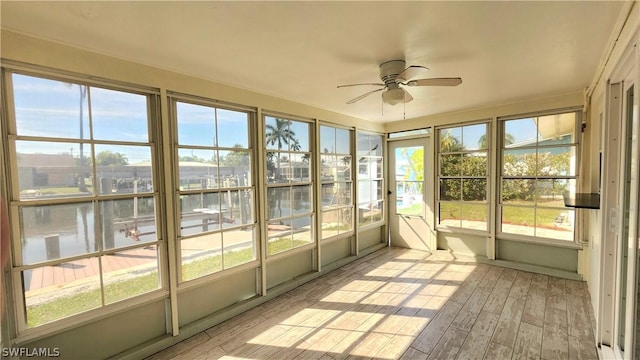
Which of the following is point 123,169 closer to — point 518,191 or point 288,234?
point 288,234

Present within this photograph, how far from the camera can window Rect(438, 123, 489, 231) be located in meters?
4.12

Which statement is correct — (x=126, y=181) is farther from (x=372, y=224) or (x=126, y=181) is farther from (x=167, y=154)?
(x=372, y=224)

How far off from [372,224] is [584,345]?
2.98 meters

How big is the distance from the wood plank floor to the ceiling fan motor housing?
2245mm

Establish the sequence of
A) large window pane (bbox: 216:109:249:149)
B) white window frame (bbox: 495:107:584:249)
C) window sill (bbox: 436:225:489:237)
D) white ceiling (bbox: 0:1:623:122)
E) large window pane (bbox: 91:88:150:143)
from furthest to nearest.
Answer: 1. window sill (bbox: 436:225:489:237)
2. white window frame (bbox: 495:107:584:249)
3. large window pane (bbox: 216:109:249:149)
4. large window pane (bbox: 91:88:150:143)
5. white ceiling (bbox: 0:1:623:122)

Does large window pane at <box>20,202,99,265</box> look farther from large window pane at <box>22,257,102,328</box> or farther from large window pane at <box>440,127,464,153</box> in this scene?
large window pane at <box>440,127,464,153</box>

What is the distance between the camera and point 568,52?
212cm

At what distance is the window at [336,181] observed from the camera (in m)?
3.97

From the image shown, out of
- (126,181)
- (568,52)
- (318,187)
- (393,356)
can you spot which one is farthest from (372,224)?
(126,181)

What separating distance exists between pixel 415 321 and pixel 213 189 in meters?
2.37

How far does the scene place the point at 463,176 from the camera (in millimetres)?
4289

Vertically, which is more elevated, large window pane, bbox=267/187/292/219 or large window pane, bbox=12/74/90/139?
large window pane, bbox=12/74/90/139

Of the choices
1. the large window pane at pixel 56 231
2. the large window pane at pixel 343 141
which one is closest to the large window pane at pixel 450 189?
the large window pane at pixel 343 141

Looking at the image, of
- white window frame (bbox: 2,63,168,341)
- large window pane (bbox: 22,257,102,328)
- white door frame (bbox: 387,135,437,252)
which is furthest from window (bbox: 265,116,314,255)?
white door frame (bbox: 387,135,437,252)
